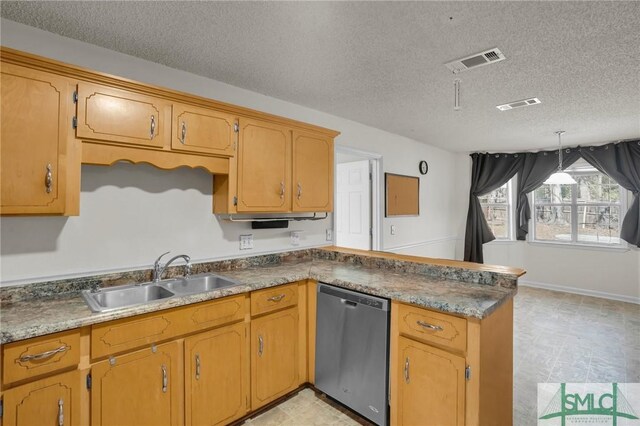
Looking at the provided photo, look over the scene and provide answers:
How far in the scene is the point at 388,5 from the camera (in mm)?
1597

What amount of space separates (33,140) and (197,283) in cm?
126

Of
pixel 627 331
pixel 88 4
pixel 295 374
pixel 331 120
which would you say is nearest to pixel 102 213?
pixel 88 4

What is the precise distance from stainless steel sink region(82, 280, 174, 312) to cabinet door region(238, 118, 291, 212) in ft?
2.56

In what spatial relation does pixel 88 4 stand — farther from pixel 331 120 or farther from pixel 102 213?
pixel 331 120

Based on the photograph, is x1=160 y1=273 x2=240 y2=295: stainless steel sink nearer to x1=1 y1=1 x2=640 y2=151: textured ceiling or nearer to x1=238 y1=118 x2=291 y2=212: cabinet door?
x1=238 y1=118 x2=291 y2=212: cabinet door

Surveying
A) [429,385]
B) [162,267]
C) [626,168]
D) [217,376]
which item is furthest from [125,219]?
[626,168]

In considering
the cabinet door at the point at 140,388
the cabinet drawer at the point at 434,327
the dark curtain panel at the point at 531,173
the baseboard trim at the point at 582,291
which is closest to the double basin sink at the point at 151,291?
the cabinet door at the point at 140,388

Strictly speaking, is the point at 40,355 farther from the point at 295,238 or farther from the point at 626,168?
the point at 626,168

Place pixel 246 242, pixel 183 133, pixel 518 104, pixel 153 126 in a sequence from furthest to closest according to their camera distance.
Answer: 1. pixel 518 104
2. pixel 246 242
3. pixel 183 133
4. pixel 153 126

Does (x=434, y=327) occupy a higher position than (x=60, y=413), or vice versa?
(x=434, y=327)

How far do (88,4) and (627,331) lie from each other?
5565 mm

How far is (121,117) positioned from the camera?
182 centimetres

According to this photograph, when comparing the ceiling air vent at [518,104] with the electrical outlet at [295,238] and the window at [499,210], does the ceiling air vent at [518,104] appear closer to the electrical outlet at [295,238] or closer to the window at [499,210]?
the electrical outlet at [295,238]

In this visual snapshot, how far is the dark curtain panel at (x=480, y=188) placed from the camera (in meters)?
5.54
